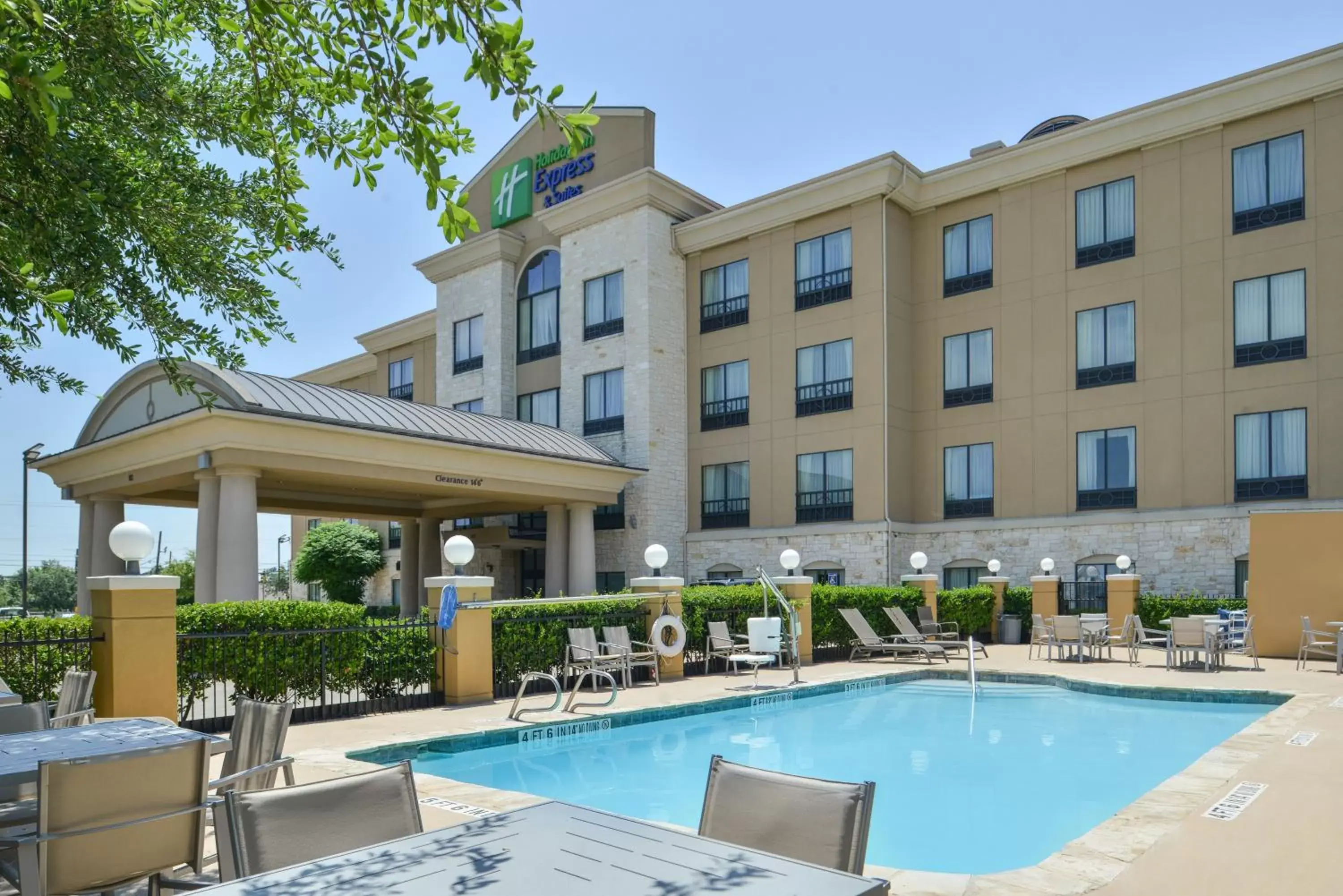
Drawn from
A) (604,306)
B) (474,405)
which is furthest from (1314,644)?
Answer: (474,405)

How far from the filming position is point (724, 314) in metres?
29.1

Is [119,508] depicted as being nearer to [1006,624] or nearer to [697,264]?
[697,264]

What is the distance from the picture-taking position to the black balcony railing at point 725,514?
28.3 metres

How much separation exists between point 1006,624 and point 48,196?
21744mm

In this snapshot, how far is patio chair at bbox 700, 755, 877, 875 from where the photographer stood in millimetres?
3240

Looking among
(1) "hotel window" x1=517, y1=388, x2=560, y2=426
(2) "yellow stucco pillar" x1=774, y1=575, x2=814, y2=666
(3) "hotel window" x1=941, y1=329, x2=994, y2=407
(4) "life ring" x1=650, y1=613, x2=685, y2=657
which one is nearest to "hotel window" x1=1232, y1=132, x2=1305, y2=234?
(3) "hotel window" x1=941, y1=329, x2=994, y2=407

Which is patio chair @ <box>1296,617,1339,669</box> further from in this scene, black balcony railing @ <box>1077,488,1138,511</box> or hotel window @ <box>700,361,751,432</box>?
hotel window @ <box>700,361,751,432</box>

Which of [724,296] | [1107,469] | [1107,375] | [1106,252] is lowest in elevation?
[1107,469]

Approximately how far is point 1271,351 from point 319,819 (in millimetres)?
23103

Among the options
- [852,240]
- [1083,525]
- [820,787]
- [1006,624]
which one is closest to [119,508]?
[852,240]

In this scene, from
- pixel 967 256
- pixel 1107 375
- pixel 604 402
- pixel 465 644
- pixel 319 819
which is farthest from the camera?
pixel 604 402

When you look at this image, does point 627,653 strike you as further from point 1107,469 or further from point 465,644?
point 1107,469

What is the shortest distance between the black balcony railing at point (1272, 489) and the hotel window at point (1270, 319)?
2562 millimetres

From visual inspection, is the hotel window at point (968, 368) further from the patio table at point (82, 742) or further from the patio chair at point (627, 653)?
the patio table at point (82, 742)
